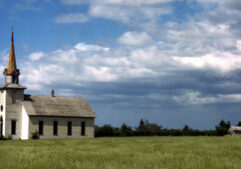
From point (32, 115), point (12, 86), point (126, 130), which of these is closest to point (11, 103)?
point (12, 86)

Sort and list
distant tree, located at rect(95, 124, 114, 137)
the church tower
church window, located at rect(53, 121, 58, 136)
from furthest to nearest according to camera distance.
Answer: distant tree, located at rect(95, 124, 114, 137)
church window, located at rect(53, 121, 58, 136)
the church tower

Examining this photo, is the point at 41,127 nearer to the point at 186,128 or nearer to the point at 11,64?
the point at 11,64

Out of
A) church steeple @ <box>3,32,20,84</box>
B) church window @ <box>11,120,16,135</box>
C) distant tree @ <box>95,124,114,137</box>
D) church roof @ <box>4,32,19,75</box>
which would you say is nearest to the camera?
church window @ <box>11,120,16,135</box>

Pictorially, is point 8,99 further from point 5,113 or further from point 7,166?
point 7,166

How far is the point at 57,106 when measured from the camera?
54062mm

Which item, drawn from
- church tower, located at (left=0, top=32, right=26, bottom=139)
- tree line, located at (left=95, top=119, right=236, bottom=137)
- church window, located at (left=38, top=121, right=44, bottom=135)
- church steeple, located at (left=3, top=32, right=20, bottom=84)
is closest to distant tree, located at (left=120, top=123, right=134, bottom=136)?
tree line, located at (left=95, top=119, right=236, bottom=137)

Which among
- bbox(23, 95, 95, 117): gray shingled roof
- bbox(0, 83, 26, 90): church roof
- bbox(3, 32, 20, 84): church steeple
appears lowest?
bbox(23, 95, 95, 117): gray shingled roof

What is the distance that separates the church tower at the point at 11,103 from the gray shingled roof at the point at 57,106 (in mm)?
1310

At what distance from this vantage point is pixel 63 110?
5378 cm

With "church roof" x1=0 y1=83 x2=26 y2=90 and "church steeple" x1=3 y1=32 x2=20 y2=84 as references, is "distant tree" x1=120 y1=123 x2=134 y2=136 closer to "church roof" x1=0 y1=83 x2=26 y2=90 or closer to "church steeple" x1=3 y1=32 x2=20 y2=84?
"church roof" x1=0 y1=83 x2=26 y2=90

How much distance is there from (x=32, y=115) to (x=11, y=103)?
10.7 feet

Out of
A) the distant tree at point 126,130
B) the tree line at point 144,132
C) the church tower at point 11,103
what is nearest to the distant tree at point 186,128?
the tree line at point 144,132

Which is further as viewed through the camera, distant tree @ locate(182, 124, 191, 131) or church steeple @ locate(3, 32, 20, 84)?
distant tree @ locate(182, 124, 191, 131)

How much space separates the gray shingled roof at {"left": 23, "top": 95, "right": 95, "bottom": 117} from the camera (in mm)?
51281
